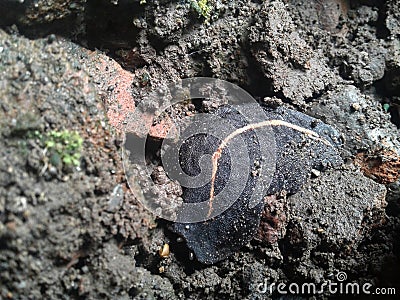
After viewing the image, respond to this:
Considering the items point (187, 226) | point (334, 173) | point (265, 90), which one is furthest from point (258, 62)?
point (187, 226)

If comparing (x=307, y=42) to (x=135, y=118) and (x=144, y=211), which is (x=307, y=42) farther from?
(x=144, y=211)

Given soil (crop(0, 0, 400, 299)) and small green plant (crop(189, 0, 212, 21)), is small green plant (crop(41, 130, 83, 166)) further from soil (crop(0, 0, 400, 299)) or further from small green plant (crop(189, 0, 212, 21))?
Result: small green plant (crop(189, 0, 212, 21))

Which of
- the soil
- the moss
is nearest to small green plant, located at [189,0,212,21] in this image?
the soil

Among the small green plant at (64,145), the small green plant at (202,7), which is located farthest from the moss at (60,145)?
the small green plant at (202,7)

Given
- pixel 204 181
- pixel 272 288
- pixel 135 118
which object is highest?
pixel 135 118

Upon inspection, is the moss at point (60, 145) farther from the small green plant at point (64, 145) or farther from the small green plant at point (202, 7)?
the small green plant at point (202, 7)

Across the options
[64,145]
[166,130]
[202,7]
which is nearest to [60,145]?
[64,145]
